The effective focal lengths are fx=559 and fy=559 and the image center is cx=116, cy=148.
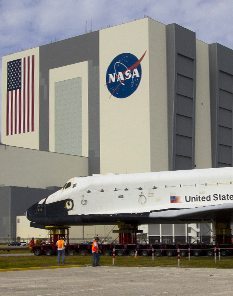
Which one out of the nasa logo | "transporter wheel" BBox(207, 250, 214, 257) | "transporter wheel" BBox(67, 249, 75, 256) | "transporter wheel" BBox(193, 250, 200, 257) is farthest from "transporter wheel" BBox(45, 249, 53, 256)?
the nasa logo

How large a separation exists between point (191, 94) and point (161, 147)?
43.7ft

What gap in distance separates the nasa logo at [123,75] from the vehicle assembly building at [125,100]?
0.17 meters

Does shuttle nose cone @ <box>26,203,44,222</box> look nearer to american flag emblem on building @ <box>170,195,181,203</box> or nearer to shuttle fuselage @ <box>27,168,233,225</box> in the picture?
shuttle fuselage @ <box>27,168,233,225</box>

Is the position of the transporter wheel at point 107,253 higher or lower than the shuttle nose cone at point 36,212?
lower

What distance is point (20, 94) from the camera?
116000 mm

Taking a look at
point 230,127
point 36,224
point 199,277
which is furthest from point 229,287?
point 230,127

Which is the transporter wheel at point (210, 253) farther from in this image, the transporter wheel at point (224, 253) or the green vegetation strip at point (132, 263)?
the green vegetation strip at point (132, 263)

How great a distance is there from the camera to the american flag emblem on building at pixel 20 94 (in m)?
115

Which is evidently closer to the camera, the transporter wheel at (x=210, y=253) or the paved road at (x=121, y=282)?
the paved road at (x=121, y=282)

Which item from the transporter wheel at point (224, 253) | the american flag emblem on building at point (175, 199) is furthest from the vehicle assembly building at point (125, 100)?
the transporter wheel at point (224, 253)

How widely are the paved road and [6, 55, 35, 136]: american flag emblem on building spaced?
88.8 meters

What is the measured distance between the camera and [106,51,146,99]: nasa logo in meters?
95.4

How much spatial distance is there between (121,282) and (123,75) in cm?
7736

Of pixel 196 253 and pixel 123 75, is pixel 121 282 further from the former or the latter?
pixel 123 75
